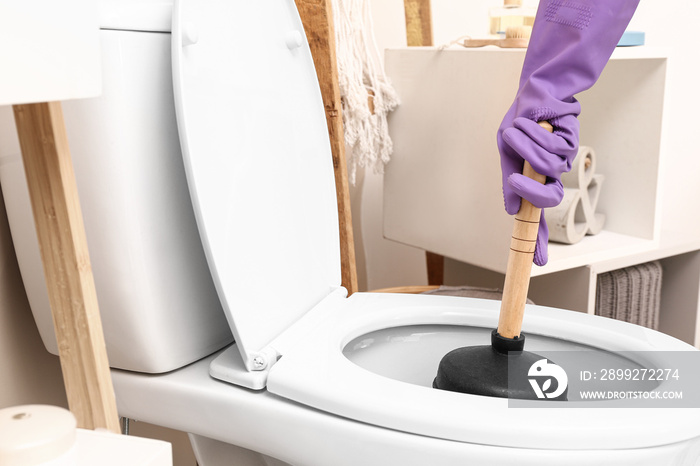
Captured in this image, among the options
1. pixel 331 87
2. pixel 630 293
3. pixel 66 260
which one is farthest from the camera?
pixel 630 293

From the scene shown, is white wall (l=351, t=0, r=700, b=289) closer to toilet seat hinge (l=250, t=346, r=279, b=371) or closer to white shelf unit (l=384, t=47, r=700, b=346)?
white shelf unit (l=384, t=47, r=700, b=346)

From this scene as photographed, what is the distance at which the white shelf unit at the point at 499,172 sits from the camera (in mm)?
1100

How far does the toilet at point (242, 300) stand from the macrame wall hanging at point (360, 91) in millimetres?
305

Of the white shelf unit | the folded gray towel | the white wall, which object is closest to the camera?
the white shelf unit

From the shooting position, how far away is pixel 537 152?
66 cm

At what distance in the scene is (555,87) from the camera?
688 millimetres

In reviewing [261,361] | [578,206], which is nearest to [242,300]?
[261,361]

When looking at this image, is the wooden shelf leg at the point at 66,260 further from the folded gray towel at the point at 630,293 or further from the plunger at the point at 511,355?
the folded gray towel at the point at 630,293

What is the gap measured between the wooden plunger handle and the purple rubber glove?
0.01m

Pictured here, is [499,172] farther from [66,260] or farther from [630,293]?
[66,260]

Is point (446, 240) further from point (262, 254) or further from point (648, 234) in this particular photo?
point (262, 254)

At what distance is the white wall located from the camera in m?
1.58

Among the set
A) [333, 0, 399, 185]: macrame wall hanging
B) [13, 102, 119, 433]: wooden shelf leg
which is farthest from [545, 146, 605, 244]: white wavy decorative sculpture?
[13, 102, 119, 433]: wooden shelf leg

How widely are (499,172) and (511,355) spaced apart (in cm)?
42
